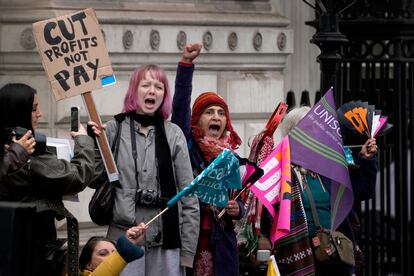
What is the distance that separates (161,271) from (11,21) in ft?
11.8

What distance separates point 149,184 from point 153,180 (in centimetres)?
3

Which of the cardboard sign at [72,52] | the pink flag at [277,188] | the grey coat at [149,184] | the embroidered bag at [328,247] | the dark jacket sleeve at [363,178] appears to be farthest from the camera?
the dark jacket sleeve at [363,178]

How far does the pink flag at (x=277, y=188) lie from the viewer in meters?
10.0

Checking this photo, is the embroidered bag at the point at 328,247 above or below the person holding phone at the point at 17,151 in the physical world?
below

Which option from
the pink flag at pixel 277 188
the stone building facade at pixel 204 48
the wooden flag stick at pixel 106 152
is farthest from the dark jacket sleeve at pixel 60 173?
the stone building facade at pixel 204 48

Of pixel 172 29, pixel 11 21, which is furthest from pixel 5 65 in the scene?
pixel 172 29

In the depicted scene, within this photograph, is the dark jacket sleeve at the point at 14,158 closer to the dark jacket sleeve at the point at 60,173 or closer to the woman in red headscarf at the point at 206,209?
the dark jacket sleeve at the point at 60,173

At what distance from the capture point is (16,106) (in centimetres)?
828

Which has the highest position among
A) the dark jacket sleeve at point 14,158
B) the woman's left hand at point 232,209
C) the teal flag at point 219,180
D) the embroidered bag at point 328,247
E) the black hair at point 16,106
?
the black hair at point 16,106

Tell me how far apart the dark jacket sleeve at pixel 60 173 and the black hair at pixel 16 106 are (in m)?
0.20

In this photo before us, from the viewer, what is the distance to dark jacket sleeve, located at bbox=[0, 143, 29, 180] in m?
7.95

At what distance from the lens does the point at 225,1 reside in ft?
45.8

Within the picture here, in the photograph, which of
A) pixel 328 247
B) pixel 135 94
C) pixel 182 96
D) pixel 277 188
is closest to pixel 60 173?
pixel 135 94

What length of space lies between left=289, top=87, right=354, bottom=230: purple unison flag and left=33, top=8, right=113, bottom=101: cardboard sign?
1.55 meters
